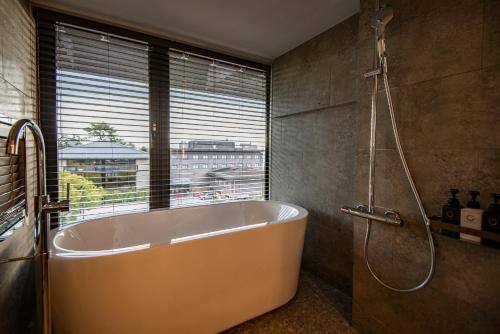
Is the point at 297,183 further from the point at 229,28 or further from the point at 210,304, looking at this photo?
the point at 229,28

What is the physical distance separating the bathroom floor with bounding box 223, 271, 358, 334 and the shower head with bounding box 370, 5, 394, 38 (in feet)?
6.13

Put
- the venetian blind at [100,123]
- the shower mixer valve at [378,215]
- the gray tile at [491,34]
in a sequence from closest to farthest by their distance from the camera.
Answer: the gray tile at [491,34] < the shower mixer valve at [378,215] < the venetian blind at [100,123]

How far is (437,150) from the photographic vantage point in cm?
123

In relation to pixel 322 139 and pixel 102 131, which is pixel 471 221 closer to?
pixel 322 139

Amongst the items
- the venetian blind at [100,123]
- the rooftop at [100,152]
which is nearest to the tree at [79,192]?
the venetian blind at [100,123]

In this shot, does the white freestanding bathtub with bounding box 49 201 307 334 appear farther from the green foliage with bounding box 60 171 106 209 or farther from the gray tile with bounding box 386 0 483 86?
the gray tile with bounding box 386 0 483 86

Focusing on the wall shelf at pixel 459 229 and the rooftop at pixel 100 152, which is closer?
the wall shelf at pixel 459 229

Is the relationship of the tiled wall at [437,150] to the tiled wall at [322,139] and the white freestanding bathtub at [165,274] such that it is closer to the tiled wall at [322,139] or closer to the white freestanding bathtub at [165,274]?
the tiled wall at [322,139]

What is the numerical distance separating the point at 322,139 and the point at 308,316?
1.45m

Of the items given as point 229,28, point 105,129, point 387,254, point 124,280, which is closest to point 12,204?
point 124,280

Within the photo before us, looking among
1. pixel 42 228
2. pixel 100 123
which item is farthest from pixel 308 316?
pixel 100 123

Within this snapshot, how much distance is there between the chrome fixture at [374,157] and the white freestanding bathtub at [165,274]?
503mm

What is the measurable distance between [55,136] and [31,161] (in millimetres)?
326

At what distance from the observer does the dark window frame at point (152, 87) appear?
5.87 feet
